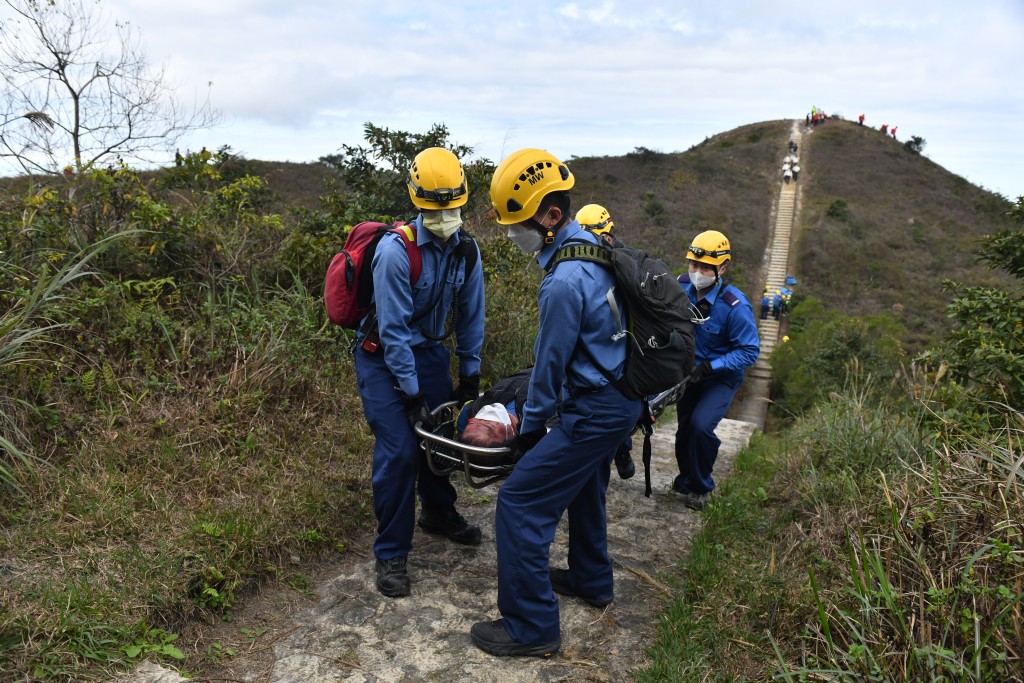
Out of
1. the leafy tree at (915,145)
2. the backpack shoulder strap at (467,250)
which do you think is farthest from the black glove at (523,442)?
the leafy tree at (915,145)

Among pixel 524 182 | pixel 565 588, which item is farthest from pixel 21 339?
pixel 565 588

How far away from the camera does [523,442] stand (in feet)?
11.4

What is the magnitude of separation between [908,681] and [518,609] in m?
1.63

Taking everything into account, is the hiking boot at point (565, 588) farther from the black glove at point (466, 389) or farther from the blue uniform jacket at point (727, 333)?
the blue uniform jacket at point (727, 333)

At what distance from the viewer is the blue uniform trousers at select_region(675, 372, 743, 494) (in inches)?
208

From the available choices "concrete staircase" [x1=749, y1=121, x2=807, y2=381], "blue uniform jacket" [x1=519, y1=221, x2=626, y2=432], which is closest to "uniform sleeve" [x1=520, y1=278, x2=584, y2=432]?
"blue uniform jacket" [x1=519, y1=221, x2=626, y2=432]

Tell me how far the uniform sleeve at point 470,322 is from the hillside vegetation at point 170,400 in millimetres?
1238

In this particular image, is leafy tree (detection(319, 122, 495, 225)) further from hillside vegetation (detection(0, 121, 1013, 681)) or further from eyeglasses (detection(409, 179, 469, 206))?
eyeglasses (detection(409, 179, 469, 206))

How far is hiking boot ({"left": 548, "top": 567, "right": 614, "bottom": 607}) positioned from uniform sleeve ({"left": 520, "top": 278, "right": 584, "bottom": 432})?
1280mm

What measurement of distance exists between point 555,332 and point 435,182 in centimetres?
123

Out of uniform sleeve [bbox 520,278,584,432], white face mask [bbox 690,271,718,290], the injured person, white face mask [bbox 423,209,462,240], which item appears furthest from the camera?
white face mask [bbox 690,271,718,290]

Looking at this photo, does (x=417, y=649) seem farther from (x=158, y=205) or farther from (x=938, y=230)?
(x=938, y=230)

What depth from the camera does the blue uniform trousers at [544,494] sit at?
3256 millimetres

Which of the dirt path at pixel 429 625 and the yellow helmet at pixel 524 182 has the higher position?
the yellow helmet at pixel 524 182
